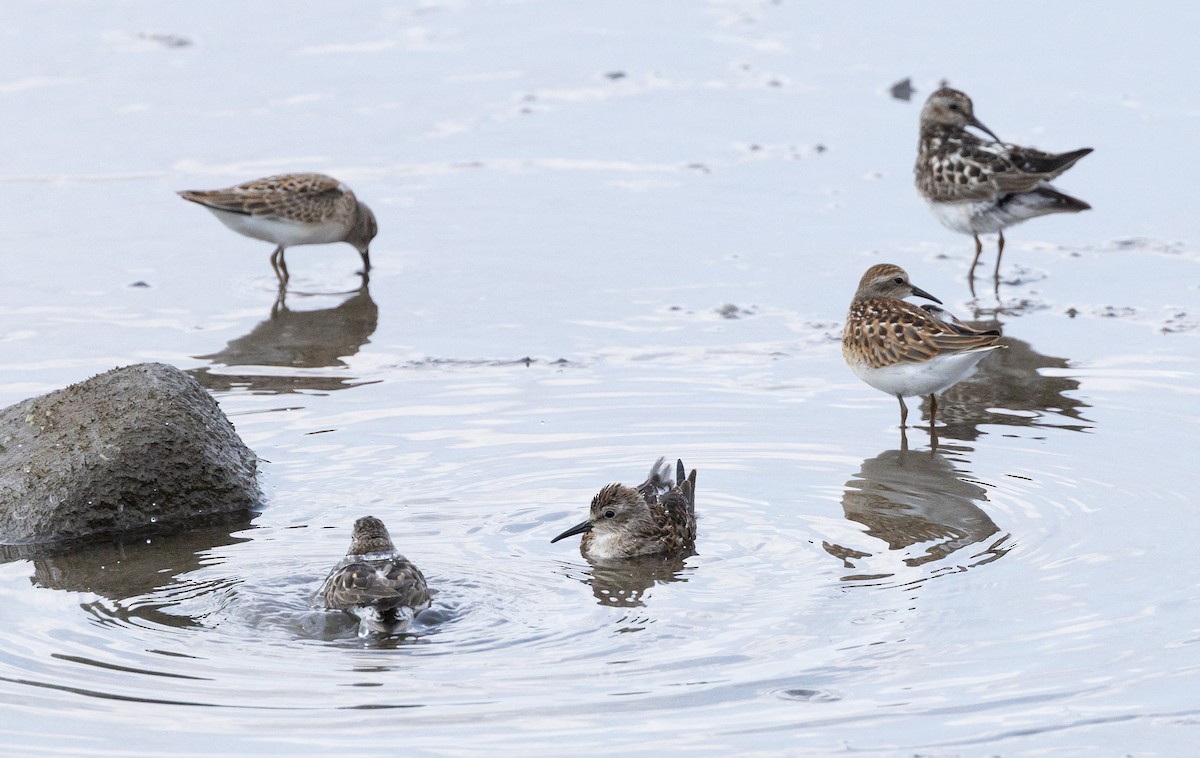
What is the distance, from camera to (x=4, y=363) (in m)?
12.0

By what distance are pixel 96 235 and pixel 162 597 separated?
25.2 ft

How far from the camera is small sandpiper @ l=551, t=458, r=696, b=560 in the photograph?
893 cm

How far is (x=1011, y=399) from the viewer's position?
11.6 metres

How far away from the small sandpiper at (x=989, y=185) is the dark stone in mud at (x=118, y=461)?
6891 mm

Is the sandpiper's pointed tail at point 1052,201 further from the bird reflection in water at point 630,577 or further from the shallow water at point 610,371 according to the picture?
the bird reflection in water at point 630,577

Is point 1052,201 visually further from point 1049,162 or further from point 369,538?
point 369,538

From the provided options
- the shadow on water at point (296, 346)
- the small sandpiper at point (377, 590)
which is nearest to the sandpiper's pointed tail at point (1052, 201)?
the shadow on water at point (296, 346)

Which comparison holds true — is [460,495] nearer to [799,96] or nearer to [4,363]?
[4,363]

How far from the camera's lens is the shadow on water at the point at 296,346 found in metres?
11.9

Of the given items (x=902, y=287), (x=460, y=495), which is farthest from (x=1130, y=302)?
Result: (x=460, y=495)

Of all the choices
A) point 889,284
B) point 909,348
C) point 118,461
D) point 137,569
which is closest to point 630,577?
point 137,569

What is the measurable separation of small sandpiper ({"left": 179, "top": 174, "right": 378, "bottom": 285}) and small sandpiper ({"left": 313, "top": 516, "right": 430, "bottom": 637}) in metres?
7.05

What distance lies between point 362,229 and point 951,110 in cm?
550

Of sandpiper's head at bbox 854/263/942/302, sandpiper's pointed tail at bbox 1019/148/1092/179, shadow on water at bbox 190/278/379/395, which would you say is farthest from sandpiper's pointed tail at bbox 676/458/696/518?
sandpiper's pointed tail at bbox 1019/148/1092/179
